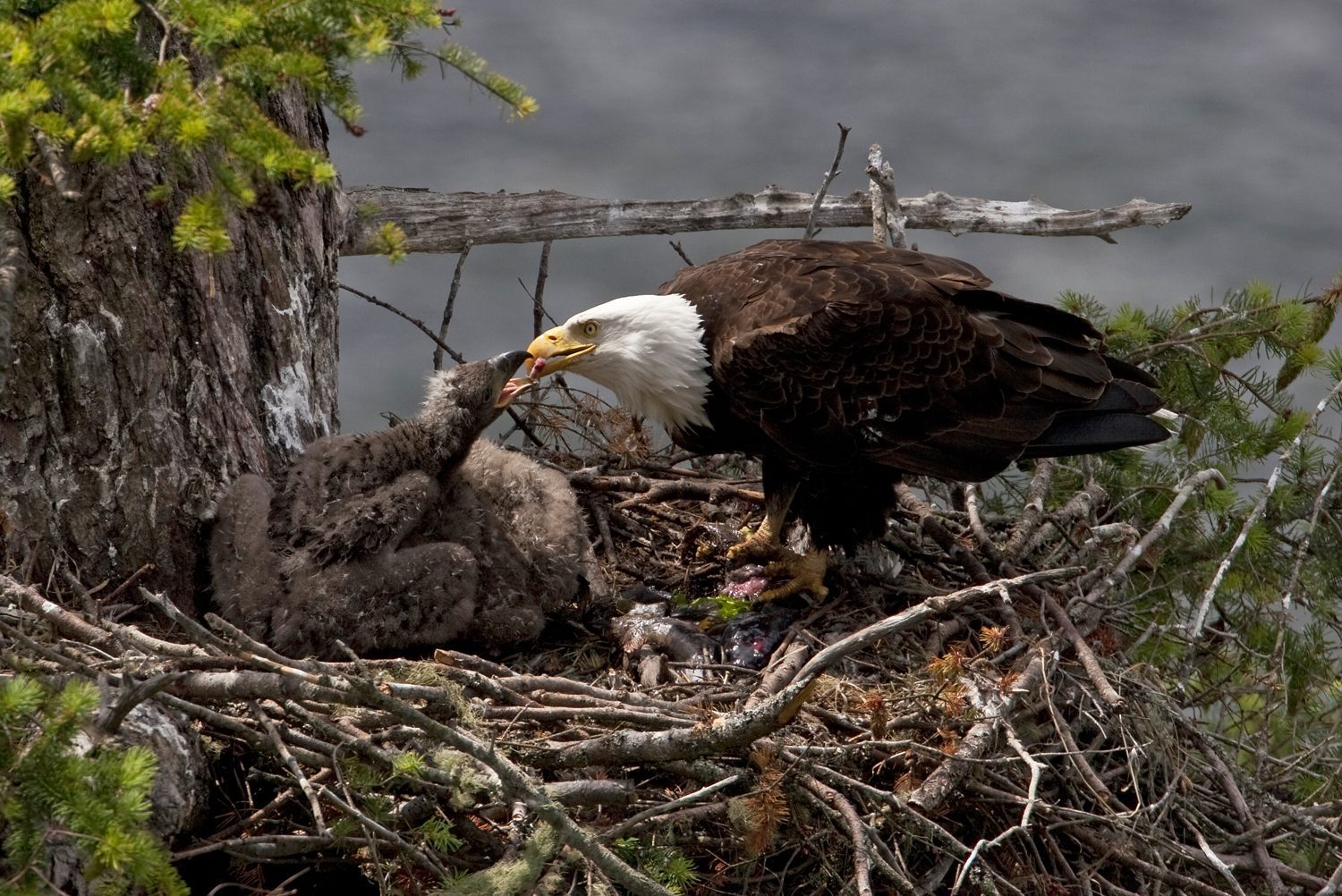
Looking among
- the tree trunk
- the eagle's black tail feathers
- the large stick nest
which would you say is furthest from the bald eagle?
the tree trunk

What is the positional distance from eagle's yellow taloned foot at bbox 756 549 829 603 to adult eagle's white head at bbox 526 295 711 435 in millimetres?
507

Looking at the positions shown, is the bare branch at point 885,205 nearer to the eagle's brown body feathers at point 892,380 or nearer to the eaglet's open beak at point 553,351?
the eagle's brown body feathers at point 892,380

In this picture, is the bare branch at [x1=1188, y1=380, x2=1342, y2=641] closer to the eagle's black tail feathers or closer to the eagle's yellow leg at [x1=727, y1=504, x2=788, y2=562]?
the eagle's black tail feathers

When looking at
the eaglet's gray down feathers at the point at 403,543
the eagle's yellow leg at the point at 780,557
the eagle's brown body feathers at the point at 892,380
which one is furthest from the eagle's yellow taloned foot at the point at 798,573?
the eaglet's gray down feathers at the point at 403,543

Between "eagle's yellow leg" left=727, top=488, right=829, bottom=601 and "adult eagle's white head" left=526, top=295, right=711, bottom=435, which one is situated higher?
"adult eagle's white head" left=526, top=295, right=711, bottom=435

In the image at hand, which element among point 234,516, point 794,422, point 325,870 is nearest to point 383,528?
point 234,516

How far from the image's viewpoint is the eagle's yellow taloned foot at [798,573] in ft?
14.9

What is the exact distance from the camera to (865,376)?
432cm

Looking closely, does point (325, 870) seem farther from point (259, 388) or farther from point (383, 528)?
point (259, 388)

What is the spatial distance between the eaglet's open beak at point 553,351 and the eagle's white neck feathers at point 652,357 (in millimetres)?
28

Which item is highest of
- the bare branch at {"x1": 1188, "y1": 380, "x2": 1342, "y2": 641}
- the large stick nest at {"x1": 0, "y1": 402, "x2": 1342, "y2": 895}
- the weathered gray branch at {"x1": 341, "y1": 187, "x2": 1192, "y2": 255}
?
the weathered gray branch at {"x1": 341, "y1": 187, "x2": 1192, "y2": 255}

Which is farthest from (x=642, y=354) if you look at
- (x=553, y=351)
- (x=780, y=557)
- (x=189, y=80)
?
(x=189, y=80)

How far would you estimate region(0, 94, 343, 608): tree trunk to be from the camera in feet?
12.1

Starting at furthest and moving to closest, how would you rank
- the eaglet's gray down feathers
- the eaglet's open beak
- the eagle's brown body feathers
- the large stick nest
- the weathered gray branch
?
the weathered gray branch → the eaglet's open beak → the eagle's brown body feathers → the eaglet's gray down feathers → the large stick nest
